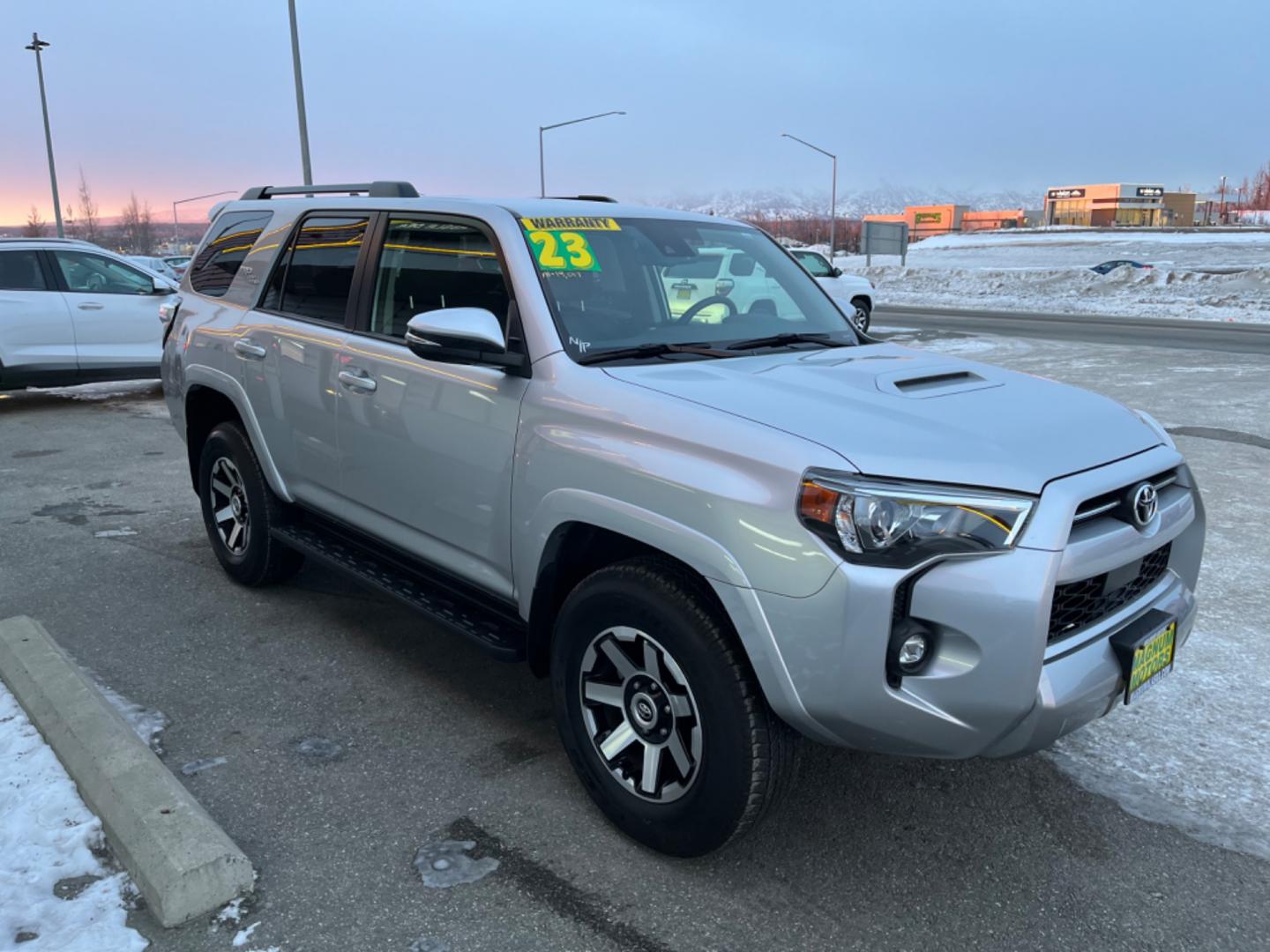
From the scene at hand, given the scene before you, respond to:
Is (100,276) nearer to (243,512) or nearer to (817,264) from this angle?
(243,512)

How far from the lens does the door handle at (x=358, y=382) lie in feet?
12.9

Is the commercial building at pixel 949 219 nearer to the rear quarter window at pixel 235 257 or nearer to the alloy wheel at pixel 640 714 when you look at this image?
the rear quarter window at pixel 235 257

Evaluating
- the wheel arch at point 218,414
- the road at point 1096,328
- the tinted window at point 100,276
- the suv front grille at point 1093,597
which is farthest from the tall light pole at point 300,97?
the suv front grille at point 1093,597

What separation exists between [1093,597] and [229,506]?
4.17m

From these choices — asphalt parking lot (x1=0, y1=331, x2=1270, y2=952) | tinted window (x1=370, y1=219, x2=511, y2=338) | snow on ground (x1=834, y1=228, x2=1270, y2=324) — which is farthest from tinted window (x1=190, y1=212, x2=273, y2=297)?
snow on ground (x1=834, y1=228, x2=1270, y2=324)

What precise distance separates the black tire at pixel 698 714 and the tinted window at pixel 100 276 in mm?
10630

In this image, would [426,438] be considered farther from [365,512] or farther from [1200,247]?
[1200,247]

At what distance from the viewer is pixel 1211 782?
3.38 meters

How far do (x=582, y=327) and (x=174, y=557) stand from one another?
11.6ft

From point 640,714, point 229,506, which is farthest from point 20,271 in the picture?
point 640,714

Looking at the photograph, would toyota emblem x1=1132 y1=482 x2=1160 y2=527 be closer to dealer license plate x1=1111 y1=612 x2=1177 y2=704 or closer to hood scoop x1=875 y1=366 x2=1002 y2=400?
dealer license plate x1=1111 y1=612 x2=1177 y2=704

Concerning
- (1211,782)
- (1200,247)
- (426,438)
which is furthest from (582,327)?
(1200,247)

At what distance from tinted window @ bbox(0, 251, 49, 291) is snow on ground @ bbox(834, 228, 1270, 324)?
25073 millimetres

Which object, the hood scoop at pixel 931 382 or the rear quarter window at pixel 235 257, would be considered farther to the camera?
the rear quarter window at pixel 235 257
